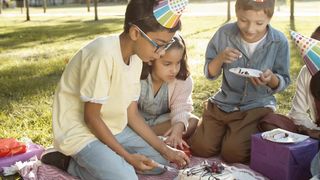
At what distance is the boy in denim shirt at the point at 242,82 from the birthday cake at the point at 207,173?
0.54m

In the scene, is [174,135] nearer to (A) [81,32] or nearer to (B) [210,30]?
→ (B) [210,30]

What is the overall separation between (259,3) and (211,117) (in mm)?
823

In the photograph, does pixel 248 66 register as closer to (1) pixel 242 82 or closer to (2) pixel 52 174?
(1) pixel 242 82

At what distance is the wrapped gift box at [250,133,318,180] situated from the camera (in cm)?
251

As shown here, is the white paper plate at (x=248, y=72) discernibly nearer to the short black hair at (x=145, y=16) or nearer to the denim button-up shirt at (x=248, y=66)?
the denim button-up shirt at (x=248, y=66)

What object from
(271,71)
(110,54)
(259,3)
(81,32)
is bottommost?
(81,32)

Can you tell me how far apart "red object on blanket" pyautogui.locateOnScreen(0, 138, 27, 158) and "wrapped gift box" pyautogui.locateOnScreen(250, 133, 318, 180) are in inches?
55.0

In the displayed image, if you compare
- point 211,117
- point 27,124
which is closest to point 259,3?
point 211,117

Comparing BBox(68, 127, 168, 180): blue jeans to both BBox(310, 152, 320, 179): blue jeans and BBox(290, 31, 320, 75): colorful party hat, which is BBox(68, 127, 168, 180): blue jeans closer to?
BBox(310, 152, 320, 179): blue jeans

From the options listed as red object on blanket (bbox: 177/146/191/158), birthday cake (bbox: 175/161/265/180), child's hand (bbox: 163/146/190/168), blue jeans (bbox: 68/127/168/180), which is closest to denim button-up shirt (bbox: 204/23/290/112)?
red object on blanket (bbox: 177/146/191/158)

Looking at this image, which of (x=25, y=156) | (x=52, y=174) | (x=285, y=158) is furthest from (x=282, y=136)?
(x=25, y=156)

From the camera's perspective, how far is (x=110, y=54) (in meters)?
2.44

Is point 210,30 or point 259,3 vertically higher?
point 259,3

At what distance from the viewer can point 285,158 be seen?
2525 mm
